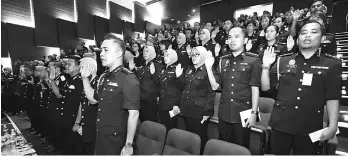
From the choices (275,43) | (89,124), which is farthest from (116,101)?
(275,43)

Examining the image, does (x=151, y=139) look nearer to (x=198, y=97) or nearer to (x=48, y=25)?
(x=198, y=97)

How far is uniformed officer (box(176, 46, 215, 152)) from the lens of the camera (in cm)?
224

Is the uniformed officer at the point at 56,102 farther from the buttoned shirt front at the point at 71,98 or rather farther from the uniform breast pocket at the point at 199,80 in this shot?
the uniform breast pocket at the point at 199,80

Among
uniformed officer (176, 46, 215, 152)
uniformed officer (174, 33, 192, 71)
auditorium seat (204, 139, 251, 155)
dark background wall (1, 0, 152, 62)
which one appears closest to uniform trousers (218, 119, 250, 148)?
uniformed officer (176, 46, 215, 152)

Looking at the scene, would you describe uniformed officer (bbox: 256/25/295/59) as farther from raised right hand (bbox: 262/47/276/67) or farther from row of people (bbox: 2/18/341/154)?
raised right hand (bbox: 262/47/276/67)

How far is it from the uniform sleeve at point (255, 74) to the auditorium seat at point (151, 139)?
930 mm

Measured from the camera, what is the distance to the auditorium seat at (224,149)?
127cm

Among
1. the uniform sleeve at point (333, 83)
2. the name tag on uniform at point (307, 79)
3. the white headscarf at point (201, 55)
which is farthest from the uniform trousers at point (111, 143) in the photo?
the uniform sleeve at point (333, 83)

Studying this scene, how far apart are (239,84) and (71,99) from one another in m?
2.20

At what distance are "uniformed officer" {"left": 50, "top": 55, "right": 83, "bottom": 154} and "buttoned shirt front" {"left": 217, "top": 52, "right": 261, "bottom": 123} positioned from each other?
191cm

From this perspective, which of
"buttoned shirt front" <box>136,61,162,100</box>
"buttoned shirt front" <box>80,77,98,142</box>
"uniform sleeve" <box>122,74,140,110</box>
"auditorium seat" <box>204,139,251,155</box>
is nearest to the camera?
"auditorium seat" <box>204,139,251,155</box>

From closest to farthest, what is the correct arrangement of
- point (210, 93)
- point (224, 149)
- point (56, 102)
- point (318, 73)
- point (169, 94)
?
point (224, 149) < point (318, 73) < point (210, 93) < point (169, 94) < point (56, 102)

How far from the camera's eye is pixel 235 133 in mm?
1905

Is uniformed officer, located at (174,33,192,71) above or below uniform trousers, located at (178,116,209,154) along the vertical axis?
above
